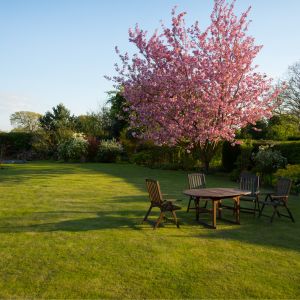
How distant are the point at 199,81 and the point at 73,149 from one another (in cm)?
1419

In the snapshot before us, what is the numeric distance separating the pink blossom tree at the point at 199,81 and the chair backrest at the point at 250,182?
7380 millimetres

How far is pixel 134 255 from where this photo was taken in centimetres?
570

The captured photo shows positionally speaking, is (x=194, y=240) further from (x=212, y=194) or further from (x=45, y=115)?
(x=45, y=115)

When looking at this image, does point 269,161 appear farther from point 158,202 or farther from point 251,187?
point 158,202

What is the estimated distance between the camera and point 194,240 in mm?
6699

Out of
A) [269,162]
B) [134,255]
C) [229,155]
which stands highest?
[229,155]

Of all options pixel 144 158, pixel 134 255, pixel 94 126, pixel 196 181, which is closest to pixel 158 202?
pixel 134 255

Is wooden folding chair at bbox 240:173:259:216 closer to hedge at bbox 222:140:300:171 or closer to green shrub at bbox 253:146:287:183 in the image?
green shrub at bbox 253:146:287:183

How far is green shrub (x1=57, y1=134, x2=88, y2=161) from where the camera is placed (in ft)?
91.1

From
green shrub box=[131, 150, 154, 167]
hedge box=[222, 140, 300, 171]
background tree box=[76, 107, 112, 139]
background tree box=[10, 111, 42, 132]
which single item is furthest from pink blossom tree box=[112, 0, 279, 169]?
background tree box=[10, 111, 42, 132]

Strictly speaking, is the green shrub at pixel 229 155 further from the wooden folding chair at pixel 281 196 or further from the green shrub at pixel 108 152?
the wooden folding chair at pixel 281 196

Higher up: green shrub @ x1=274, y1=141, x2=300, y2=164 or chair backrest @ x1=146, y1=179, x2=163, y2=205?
green shrub @ x1=274, y1=141, x2=300, y2=164

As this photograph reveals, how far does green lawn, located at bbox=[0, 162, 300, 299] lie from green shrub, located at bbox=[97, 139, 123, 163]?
61.8 ft

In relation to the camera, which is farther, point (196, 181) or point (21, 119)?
point (21, 119)
